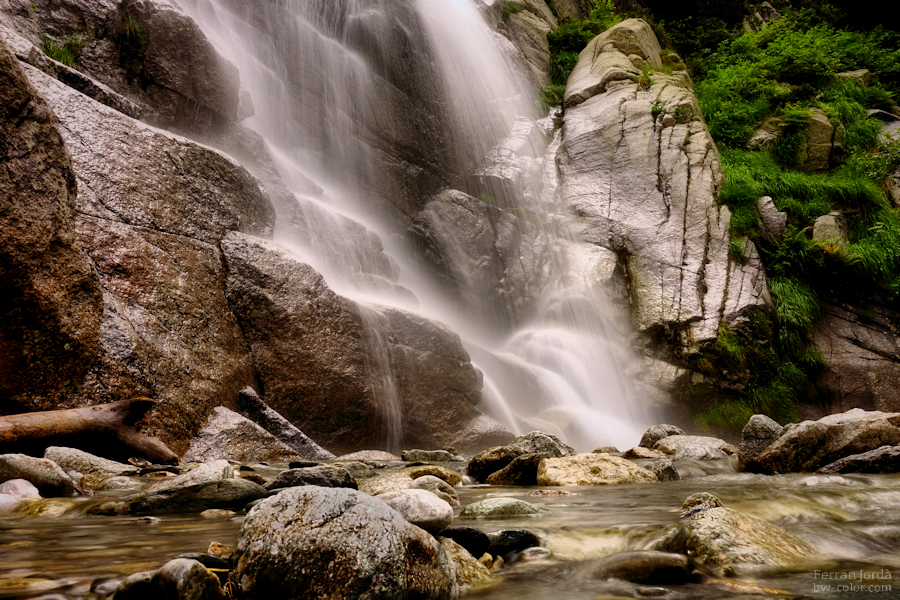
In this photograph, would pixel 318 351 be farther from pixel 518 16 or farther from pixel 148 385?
pixel 518 16

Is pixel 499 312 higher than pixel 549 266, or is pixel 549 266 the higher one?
pixel 549 266

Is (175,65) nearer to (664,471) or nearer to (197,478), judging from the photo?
(197,478)

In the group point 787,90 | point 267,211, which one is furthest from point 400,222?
point 787,90

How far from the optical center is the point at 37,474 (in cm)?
308

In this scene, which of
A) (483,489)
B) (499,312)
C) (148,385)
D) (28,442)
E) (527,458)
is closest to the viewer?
(28,442)

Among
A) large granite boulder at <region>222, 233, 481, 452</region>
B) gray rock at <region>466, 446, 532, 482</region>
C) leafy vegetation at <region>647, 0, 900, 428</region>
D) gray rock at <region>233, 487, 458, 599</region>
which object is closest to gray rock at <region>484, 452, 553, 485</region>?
gray rock at <region>466, 446, 532, 482</region>

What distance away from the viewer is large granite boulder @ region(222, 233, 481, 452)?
6367 mm

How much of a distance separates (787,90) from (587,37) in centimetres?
676

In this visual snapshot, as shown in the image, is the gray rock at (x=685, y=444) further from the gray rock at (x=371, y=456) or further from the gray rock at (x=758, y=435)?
the gray rock at (x=371, y=456)

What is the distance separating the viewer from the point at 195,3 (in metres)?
12.1

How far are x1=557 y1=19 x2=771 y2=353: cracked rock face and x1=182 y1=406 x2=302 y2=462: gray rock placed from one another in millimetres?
8469

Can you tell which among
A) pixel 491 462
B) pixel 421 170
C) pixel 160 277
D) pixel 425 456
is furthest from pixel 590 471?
pixel 421 170

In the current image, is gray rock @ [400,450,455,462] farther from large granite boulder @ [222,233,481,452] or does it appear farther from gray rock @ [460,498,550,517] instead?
gray rock @ [460,498,550,517]

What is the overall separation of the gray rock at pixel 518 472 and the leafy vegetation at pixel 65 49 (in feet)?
27.9
